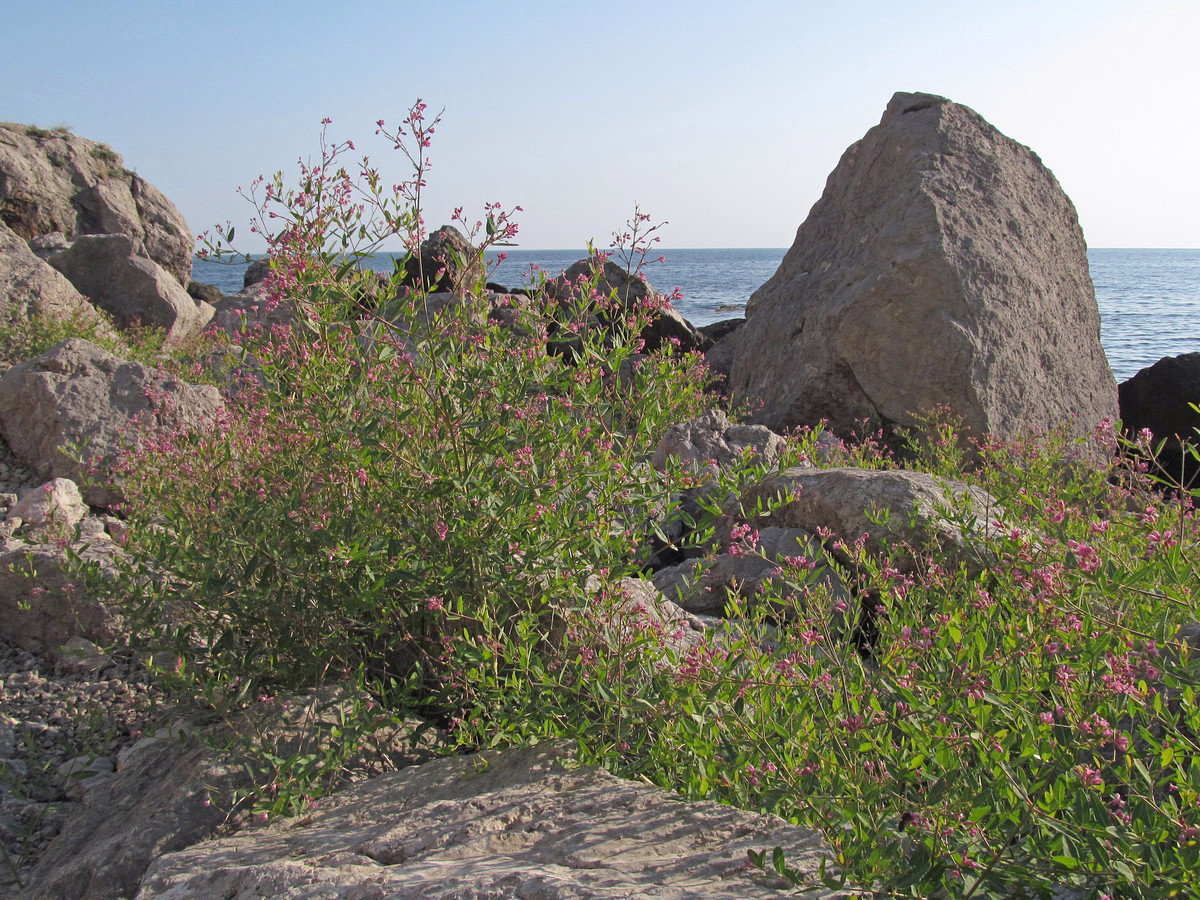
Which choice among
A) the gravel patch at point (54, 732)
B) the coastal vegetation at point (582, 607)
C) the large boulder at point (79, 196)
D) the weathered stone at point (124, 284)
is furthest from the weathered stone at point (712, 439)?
the large boulder at point (79, 196)

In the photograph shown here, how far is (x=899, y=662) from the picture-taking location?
97.8 inches

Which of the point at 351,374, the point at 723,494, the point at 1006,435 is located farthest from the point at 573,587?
the point at 1006,435

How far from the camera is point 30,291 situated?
30.2 ft

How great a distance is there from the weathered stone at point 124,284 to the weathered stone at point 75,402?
23.6ft

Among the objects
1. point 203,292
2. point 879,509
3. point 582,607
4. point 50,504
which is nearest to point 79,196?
point 203,292

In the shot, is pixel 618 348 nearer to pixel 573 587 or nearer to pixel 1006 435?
pixel 573 587

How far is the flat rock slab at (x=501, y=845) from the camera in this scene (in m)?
1.96

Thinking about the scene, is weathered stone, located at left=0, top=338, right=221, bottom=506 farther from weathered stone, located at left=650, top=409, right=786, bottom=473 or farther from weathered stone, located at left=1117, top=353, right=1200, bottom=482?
weathered stone, located at left=1117, top=353, right=1200, bottom=482

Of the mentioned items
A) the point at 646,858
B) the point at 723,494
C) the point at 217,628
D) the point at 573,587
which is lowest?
the point at 646,858

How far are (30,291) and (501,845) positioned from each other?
9793 mm

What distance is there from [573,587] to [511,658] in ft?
1.25

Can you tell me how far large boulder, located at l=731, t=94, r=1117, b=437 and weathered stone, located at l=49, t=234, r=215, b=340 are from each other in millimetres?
10144

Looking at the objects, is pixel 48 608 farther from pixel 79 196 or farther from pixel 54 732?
pixel 79 196

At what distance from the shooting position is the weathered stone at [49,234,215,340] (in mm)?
13836
